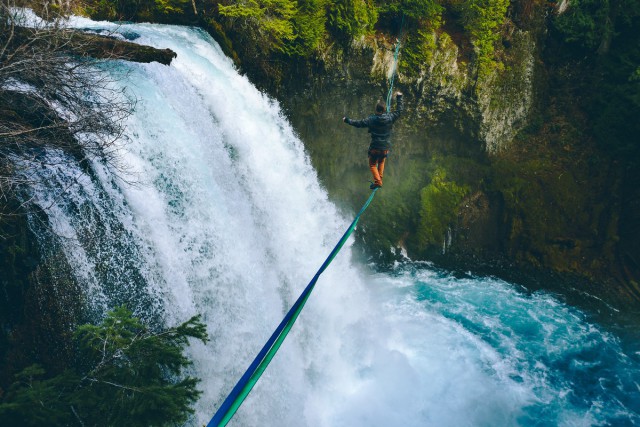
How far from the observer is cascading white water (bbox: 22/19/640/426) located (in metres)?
5.39

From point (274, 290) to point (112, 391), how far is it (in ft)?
13.3

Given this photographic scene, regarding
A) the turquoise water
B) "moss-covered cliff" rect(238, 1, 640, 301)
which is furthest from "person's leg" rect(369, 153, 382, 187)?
the turquoise water

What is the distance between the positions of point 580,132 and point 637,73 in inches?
84.2

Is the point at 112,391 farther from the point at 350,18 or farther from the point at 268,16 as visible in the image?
the point at 350,18

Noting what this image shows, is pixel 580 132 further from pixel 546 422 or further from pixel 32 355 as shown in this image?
pixel 32 355

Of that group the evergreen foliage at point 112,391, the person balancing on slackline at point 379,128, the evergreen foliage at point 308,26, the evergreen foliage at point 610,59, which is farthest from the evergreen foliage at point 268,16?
the evergreen foliage at point 610,59

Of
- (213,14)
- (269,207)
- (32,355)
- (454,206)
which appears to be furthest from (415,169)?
(32,355)

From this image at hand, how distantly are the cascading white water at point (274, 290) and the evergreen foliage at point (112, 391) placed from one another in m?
1.19

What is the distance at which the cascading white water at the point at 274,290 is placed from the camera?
5391 millimetres

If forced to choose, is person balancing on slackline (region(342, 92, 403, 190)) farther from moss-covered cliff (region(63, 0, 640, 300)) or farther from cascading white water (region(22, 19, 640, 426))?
moss-covered cliff (region(63, 0, 640, 300))

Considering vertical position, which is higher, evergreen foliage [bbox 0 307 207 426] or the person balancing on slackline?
the person balancing on slackline

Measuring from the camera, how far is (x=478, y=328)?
1032 centimetres

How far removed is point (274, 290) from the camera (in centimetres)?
775

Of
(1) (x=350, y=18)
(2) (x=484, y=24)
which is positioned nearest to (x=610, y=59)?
(2) (x=484, y=24)
